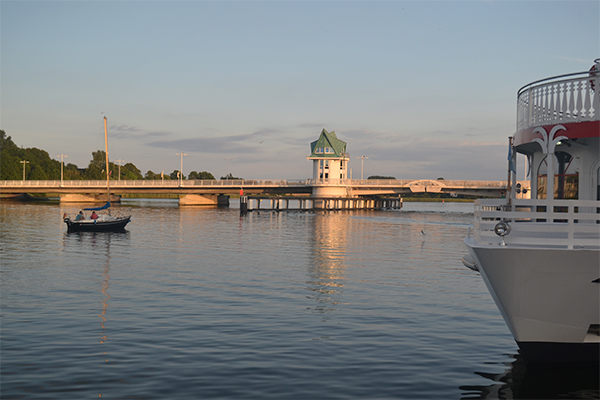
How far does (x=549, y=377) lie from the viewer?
11961mm

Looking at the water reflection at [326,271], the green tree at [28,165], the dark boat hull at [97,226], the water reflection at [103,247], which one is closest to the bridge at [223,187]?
the green tree at [28,165]

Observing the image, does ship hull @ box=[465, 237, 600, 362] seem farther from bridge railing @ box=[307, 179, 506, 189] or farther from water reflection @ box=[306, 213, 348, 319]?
bridge railing @ box=[307, 179, 506, 189]

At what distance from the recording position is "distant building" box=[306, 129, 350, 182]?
5103 inches

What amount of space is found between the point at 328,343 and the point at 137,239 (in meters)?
35.2

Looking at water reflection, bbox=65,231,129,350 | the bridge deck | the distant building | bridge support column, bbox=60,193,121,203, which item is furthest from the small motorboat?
bridge support column, bbox=60,193,121,203

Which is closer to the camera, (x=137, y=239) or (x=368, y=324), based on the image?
(x=368, y=324)

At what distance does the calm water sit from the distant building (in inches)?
3863

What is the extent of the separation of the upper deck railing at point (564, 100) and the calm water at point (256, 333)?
604 centimetres

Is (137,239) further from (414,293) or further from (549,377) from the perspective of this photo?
(549,377)

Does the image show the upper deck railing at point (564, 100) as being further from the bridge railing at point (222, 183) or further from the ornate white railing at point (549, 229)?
the bridge railing at point (222, 183)

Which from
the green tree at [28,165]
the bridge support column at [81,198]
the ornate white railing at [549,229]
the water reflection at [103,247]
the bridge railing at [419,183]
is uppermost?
the green tree at [28,165]

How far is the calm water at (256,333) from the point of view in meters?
11.3

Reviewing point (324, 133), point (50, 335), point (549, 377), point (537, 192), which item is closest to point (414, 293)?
point (537, 192)

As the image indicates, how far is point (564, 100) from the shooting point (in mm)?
14023
